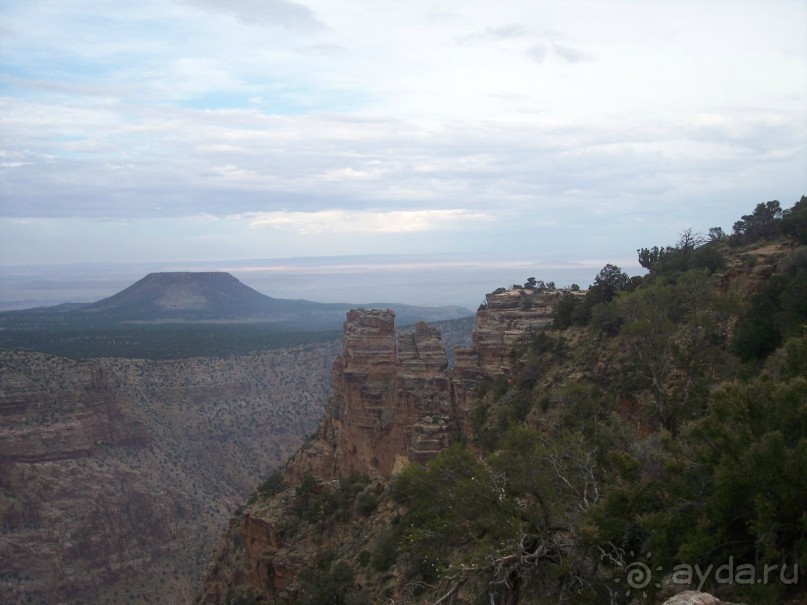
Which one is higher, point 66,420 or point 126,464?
point 66,420

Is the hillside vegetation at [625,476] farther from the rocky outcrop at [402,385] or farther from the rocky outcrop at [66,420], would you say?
the rocky outcrop at [66,420]

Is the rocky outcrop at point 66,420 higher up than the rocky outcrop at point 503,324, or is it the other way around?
the rocky outcrop at point 503,324

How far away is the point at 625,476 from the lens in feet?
43.8

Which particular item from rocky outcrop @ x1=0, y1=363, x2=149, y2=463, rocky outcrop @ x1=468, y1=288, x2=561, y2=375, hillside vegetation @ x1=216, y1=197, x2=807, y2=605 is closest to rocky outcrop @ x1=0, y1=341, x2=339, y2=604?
rocky outcrop @ x1=0, y1=363, x2=149, y2=463

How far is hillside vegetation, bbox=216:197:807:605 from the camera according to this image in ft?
36.1

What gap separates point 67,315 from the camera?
119m

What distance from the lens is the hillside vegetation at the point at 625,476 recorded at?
11008mm

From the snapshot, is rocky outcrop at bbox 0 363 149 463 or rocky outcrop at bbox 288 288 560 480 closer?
rocky outcrop at bbox 288 288 560 480

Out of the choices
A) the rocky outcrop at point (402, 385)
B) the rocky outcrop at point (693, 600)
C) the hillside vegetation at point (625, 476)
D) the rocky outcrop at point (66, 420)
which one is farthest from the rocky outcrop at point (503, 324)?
the rocky outcrop at point (66, 420)
